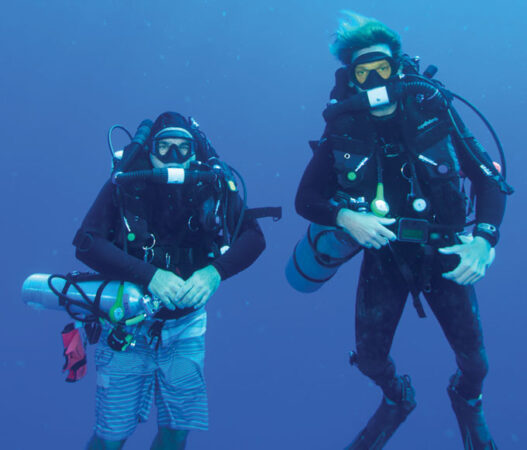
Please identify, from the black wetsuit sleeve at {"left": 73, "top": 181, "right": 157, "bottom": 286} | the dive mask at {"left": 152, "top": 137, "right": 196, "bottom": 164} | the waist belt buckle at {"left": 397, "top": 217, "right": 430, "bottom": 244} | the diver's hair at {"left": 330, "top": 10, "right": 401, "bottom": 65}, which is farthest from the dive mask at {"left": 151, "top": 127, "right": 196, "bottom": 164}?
the waist belt buckle at {"left": 397, "top": 217, "right": 430, "bottom": 244}

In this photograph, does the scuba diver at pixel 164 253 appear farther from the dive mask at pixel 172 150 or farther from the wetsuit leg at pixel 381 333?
the wetsuit leg at pixel 381 333

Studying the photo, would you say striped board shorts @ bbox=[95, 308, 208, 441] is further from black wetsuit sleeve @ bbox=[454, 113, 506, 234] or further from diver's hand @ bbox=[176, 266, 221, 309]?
black wetsuit sleeve @ bbox=[454, 113, 506, 234]

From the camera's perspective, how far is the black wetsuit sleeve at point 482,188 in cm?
271

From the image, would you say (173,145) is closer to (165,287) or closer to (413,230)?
(165,287)

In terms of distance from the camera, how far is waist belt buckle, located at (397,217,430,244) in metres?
2.67

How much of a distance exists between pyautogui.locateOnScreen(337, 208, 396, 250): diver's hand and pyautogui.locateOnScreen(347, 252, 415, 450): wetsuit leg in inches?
18.4

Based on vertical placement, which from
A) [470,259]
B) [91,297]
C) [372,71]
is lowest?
[91,297]

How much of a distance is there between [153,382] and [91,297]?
951 millimetres

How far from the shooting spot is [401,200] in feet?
9.58

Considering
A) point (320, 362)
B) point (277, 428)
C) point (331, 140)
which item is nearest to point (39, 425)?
point (277, 428)

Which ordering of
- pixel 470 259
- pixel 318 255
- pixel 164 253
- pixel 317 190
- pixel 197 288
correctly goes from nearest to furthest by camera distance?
1. pixel 470 259
2. pixel 197 288
3. pixel 164 253
4. pixel 317 190
5. pixel 318 255

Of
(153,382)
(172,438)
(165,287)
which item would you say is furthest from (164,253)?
(172,438)

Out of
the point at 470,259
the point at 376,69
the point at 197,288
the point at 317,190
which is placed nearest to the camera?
the point at 470,259

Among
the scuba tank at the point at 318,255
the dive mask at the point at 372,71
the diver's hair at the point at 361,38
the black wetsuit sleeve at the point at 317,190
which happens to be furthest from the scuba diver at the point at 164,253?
the diver's hair at the point at 361,38
